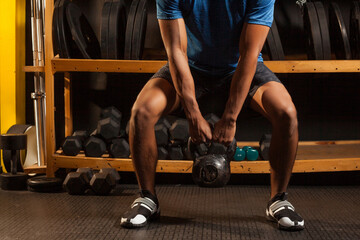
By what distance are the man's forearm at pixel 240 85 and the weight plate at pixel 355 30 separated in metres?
1.04

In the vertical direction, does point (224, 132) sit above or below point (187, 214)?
above

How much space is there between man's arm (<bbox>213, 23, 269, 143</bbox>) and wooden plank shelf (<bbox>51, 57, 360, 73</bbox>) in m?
0.61

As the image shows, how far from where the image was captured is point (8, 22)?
269 centimetres

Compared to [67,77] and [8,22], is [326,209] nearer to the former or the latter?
[67,77]

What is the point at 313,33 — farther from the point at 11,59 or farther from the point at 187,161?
the point at 11,59

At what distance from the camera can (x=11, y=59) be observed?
2.72m

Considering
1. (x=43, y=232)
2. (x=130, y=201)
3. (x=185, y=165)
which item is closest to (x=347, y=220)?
(x=185, y=165)

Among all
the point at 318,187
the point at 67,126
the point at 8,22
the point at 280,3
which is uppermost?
the point at 280,3

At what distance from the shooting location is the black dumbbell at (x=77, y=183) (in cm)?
228

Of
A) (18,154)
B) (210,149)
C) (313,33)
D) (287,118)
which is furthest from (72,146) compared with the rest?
(313,33)

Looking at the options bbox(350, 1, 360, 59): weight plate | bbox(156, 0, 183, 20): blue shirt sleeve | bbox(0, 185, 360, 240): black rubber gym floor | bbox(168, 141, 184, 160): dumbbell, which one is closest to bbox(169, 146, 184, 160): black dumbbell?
bbox(168, 141, 184, 160): dumbbell

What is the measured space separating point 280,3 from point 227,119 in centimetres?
137

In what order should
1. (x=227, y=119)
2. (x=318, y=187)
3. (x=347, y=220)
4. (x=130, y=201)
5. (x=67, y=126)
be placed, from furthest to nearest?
(x=67, y=126) < (x=318, y=187) < (x=130, y=201) < (x=347, y=220) < (x=227, y=119)

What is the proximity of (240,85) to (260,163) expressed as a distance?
31.7 inches
